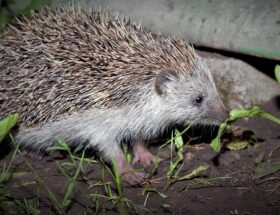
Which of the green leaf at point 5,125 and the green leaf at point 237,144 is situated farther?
the green leaf at point 237,144

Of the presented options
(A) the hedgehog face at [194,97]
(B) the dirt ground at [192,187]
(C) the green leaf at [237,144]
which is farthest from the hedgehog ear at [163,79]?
(C) the green leaf at [237,144]

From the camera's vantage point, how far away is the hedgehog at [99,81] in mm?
4043

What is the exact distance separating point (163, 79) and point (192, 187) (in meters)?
0.95

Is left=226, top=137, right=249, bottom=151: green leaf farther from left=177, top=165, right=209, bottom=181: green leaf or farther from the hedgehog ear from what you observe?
the hedgehog ear

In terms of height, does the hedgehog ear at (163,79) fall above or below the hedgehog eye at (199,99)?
above

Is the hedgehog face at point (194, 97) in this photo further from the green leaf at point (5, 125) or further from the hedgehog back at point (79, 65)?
the green leaf at point (5, 125)

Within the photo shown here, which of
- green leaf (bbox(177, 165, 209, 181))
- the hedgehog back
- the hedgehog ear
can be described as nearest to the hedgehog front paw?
green leaf (bbox(177, 165, 209, 181))

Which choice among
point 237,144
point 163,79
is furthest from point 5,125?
point 237,144

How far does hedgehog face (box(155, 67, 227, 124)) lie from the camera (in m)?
4.13

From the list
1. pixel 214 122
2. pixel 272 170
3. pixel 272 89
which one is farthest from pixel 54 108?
pixel 272 89

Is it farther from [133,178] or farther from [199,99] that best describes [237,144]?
[133,178]

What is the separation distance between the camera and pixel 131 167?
4359 mm

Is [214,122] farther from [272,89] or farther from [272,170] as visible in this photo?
[272,89]

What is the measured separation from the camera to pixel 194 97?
4.18 m
